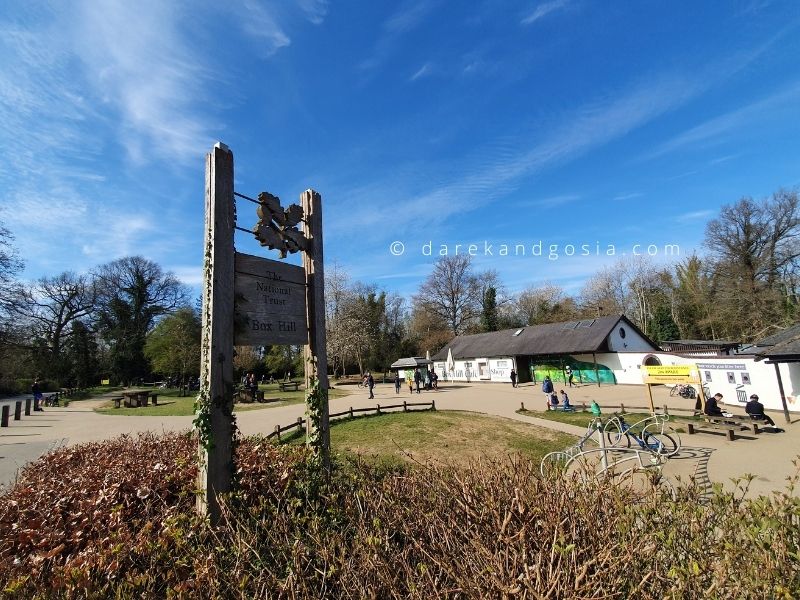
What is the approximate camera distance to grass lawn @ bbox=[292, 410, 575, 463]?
10.5 meters

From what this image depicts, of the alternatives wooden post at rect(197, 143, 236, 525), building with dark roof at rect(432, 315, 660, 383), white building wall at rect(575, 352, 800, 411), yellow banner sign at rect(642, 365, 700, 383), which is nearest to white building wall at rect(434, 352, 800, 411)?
white building wall at rect(575, 352, 800, 411)

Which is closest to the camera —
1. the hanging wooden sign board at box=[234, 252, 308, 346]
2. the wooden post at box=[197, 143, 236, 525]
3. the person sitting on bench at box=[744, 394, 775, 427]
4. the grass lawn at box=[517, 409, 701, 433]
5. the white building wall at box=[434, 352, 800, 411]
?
the wooden post at box=[197, 143, 236, 525]

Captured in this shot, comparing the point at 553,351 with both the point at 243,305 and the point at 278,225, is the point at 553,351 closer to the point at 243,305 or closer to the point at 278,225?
the point at 278,225

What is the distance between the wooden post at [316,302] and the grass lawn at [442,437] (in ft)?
16.2

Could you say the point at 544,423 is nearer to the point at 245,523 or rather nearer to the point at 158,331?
the point at 245,523

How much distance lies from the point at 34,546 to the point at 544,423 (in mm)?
14620

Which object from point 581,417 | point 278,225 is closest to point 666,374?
point 581,417

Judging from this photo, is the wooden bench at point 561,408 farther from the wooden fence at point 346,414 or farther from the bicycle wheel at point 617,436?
the wooden fence at point 346,414

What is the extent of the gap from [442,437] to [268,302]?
30.3ft

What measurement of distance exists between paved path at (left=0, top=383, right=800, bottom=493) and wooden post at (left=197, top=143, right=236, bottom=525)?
15.7 feet

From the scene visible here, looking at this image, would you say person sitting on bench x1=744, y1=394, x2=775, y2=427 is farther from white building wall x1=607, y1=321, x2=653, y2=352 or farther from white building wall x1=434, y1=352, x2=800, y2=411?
white building wall x1=607, y1=321, x2=653, y2=352

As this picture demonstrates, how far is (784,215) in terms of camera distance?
30.5 meters

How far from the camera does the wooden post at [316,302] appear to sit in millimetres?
4836

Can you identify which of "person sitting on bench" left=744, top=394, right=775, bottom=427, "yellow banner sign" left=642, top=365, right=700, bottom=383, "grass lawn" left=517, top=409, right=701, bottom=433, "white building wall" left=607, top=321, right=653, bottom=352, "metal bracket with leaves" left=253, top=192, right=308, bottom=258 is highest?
"metal bracket with leaves" left=253, top=192, right=308, bottom=258
